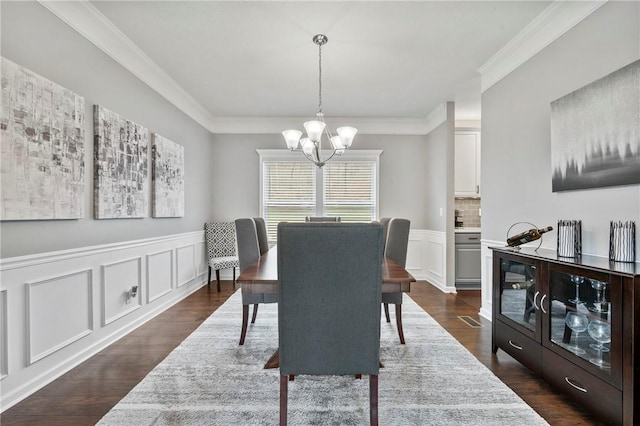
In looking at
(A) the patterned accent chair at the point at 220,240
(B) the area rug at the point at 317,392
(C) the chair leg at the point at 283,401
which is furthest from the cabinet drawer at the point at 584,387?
(A) the patterned accent chair at the point at 220,240

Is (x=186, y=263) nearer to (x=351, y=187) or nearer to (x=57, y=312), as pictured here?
(x=57, y=312)

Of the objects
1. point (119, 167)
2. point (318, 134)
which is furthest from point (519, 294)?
point (119, 167)

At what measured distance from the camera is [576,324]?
176 centimetres

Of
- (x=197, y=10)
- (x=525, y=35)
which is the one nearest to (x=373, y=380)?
(x=197, y=10)

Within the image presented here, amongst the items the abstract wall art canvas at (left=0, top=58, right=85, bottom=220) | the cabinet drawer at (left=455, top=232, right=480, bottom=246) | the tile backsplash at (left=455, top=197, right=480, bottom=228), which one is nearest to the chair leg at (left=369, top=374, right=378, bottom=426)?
the abstract wall art canvas at (left=0, top=58, right=85, bottom=220)

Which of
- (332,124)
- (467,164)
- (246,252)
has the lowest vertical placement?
(246,252)

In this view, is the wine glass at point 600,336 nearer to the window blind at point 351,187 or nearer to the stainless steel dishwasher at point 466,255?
the stainless steel dishwasher at point 466,255

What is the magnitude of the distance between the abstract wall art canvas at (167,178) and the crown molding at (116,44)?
0.57m

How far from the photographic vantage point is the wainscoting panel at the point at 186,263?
401cm

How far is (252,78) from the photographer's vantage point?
11.8 feet

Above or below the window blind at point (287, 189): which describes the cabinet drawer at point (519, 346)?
below

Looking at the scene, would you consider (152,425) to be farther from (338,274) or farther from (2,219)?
(2,219)

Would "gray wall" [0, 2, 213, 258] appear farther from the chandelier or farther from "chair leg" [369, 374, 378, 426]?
"chair leg" [369, 374, 378, 426]

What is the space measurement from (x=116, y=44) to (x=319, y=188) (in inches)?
128
